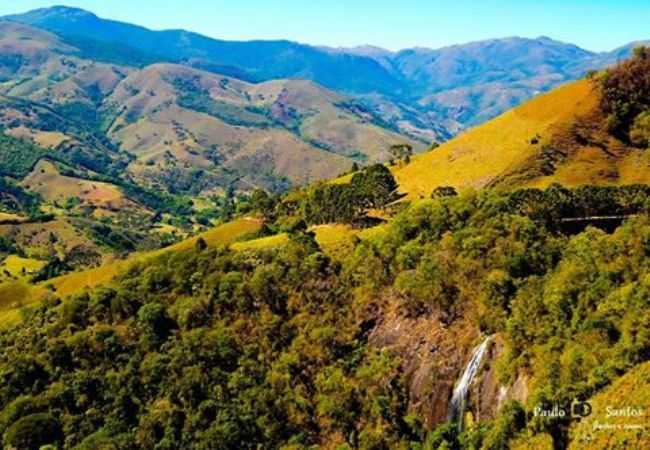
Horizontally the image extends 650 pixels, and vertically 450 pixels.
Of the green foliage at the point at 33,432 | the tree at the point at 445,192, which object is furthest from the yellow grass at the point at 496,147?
the green foliage at the point at 33,432

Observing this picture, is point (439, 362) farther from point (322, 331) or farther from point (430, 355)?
point (322, 331)

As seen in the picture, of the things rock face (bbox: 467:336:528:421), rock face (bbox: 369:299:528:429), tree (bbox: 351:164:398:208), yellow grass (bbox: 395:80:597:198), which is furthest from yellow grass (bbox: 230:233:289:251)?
rock face (bbox: 467:336:528:421)

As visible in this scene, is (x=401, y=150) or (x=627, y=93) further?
(x=401, y=150)

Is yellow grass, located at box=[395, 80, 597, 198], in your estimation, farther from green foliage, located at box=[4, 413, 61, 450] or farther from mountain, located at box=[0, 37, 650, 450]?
green foliage, located at box=[4, 413, 61, 450]

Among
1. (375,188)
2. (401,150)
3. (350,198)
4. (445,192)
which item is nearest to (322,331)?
(445,192)

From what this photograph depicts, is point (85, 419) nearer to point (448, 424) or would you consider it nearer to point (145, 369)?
point (145, 369)

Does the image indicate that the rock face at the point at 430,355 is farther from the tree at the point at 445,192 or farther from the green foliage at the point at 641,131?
the green foliage at the point at 641,131

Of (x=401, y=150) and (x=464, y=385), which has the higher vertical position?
(x=401, y=150)
